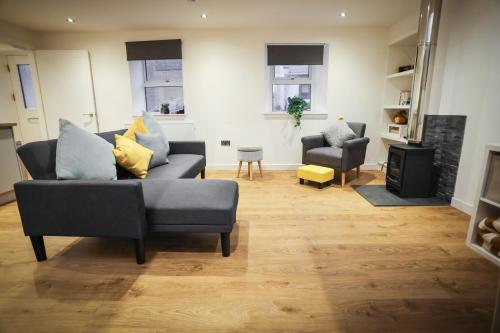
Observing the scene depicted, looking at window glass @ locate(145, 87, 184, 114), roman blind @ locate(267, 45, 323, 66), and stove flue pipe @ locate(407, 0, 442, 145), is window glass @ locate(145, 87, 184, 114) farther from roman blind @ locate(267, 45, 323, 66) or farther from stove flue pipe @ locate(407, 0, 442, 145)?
stove flue pipe @ locate(407, 0, 442, 145)

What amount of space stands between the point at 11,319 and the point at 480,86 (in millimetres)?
4037

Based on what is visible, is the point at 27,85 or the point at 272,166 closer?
the point at 272,166

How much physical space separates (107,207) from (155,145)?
1242 millimetres

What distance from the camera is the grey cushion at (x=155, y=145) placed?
2.71m

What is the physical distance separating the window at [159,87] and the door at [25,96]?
2.11 metres

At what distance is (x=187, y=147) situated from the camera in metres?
3.52

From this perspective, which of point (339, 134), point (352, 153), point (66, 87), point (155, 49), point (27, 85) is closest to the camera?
point (352, 153)

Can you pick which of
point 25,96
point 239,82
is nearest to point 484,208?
point 239,82

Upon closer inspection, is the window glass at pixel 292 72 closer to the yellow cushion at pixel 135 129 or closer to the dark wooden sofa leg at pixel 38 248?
the yellow cushion at pixel 135 129

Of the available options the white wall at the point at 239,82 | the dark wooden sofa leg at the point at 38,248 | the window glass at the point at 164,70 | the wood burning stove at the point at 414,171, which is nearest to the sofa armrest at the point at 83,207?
the dark wooden sofa leg at the point at 38,248

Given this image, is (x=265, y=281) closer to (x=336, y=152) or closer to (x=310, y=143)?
(x=336, y=152)

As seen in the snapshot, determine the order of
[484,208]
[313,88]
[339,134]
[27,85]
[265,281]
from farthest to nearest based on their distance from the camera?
[27,85] → [313,88] → [339,134] → [484,208] → [265,281]

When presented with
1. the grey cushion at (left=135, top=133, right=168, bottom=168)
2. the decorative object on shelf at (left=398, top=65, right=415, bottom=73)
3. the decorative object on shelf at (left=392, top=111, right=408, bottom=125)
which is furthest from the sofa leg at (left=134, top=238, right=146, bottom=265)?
the decorative object on shelf at (left=398, top=65, right=415, bottom=73)

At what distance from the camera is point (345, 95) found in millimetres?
4301
